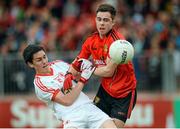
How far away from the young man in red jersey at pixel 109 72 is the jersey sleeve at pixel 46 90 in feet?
1.10

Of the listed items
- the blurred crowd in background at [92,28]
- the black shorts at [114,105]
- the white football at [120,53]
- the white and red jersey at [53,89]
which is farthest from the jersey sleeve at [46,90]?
the blurred crowd in background at [92,28]

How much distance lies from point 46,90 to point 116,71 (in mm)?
916

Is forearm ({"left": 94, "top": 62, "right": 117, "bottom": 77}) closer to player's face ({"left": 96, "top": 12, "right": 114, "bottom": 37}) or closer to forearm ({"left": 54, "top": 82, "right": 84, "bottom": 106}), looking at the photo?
forearm ({"left": 54, "top": 82, "right": 84, "bottom": 106})

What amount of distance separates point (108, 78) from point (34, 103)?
5.60m

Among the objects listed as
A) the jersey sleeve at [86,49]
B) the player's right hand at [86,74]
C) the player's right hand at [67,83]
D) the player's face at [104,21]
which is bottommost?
the player's right hand at [67,83]

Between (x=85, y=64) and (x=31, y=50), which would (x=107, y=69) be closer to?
(x=85, y=64)

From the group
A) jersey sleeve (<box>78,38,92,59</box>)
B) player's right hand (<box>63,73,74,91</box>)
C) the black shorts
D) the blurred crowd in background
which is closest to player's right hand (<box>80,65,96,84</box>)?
player's right hand (<box>63,73,74,91</box>)

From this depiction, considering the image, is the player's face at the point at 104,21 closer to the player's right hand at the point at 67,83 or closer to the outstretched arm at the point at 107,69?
the outstretched arm at the point at 107,69

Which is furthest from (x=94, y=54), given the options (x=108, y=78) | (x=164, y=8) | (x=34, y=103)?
(x=164, y=8)

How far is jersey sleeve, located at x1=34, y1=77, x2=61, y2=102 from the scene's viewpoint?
8.92 metres

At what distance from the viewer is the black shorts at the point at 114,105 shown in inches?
362

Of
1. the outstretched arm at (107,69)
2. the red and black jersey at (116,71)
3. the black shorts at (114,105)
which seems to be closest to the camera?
the outstretched arm at (107,69)

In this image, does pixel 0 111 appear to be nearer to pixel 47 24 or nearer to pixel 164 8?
pixel 47 24

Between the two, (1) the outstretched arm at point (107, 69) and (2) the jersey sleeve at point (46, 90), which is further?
(2) the jersey sleeve at point (46, 90)
